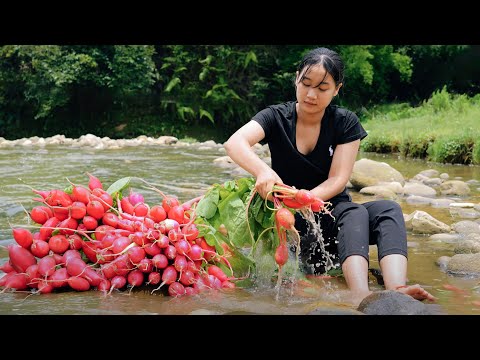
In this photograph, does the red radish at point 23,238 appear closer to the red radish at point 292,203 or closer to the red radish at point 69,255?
the red radish at point 69,255

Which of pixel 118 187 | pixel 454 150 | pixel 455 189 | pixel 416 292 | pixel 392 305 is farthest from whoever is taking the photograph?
pixel 454 150

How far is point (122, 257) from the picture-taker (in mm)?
2760

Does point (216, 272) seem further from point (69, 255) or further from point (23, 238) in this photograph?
point (23, 238)

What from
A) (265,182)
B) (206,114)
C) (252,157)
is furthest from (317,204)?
(206,114)

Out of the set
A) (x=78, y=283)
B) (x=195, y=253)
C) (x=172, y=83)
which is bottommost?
(x=78, y=283)

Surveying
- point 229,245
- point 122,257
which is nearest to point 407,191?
point 229,245

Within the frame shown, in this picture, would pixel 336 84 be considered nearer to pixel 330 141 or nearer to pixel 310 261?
pixel 330 141

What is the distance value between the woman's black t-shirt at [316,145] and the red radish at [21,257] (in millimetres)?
1338

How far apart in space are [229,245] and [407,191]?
13.5 ft

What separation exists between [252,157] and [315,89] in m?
0.49

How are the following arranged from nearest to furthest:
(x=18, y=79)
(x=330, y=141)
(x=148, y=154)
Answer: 1. (x=330, y=141)
2. (x=148, y=154)
3. (x=18, y=79)

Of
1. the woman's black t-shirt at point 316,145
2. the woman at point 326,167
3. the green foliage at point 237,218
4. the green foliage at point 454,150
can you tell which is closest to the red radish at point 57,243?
the green foliage at point 237,218

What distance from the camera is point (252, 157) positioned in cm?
297

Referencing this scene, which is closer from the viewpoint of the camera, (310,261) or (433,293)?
(433,293)
